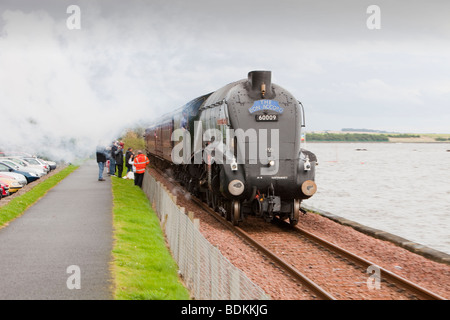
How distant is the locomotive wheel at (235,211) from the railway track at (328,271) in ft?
0.54

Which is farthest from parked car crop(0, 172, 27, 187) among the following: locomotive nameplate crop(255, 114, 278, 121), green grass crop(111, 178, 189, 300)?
locomotive nameplate crop(255, 114, 278, 121)

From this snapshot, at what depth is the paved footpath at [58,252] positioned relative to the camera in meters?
8.34

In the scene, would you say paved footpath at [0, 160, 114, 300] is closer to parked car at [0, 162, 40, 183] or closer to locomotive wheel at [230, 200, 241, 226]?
locomotive wheel at [230, 200, 241, 226]

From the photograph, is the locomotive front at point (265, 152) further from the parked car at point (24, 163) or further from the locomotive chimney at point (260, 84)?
the parked car at point (24, 163)

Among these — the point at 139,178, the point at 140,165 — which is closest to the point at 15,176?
the point at 139,178

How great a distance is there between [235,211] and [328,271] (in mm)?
4280

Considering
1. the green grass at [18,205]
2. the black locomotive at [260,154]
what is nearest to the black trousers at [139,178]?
the green grass at [18,205]

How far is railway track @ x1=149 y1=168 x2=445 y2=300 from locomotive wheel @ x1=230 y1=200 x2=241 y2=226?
0.17m

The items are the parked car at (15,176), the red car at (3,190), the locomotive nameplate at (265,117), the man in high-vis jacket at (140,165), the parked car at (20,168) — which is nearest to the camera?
the locomotive nameplate at (265,117)

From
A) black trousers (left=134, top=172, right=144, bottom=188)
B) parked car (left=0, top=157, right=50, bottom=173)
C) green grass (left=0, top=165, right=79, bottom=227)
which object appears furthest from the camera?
parked car (left=0, top=157, right=50, bottom=173)

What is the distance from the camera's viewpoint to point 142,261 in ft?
34.7

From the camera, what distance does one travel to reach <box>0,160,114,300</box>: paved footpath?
27.3 ft
